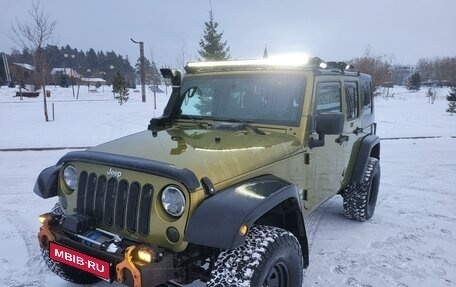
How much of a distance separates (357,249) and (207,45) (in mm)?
15317

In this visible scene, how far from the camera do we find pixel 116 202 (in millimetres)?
2740

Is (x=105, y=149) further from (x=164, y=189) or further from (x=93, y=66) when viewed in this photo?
(x=93, y=66)

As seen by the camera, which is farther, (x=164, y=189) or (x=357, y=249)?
(x=357, y=249)

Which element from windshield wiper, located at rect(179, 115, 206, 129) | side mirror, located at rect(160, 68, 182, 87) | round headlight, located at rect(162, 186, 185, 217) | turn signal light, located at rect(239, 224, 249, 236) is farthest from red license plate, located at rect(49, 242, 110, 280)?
side mirror, located at rect(160, 68, 182, 87)

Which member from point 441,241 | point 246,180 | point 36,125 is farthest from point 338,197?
point 36,125

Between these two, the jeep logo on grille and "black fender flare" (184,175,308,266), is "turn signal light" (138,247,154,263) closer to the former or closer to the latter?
"black fender flare" (184,175,308,266)

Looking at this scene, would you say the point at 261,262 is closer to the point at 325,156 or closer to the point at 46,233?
the point at 46,233

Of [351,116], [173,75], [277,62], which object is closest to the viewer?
[277,62]

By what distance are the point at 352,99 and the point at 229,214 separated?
329 centimetres

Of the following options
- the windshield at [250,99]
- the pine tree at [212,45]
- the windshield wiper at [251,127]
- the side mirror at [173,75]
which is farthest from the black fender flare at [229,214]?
the pine tree at [212,45]

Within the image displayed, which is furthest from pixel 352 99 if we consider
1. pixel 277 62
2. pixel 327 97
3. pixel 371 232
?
pixel 371 232

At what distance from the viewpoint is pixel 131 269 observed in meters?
2.37

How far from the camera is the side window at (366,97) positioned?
563cm

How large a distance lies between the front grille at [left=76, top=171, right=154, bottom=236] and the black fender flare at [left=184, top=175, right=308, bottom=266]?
39 centimetres
